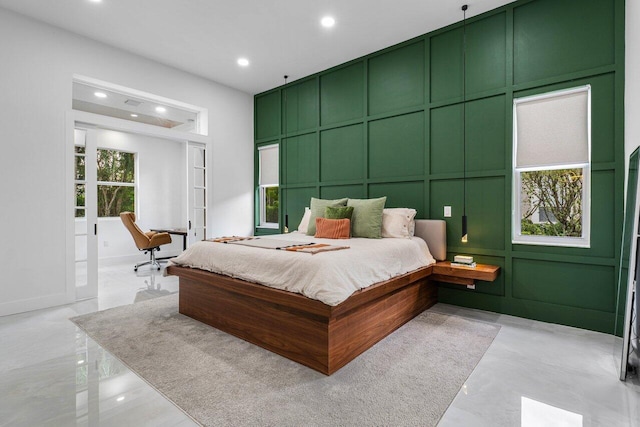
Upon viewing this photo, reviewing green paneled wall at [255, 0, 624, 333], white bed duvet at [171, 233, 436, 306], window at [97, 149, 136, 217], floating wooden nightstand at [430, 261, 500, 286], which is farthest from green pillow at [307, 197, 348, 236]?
window at [97, 149, 136, 217]

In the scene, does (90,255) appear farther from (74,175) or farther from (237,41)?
(237,41)

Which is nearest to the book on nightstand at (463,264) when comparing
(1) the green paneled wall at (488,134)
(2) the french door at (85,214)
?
(1) the green paneled wall at (488,134)

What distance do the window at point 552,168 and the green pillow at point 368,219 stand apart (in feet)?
4.61

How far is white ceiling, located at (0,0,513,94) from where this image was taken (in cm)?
332


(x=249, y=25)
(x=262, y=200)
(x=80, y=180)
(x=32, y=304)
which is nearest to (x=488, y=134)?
(x=249, y=25)

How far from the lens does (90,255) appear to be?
13.1 feet

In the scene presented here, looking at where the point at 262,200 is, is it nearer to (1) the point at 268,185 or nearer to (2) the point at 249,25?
(1) the point at 268,185

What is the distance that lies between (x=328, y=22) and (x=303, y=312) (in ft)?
10.5

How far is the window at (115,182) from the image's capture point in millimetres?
6535

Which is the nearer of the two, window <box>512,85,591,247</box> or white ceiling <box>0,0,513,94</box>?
window <box>512,85,591,247</box>

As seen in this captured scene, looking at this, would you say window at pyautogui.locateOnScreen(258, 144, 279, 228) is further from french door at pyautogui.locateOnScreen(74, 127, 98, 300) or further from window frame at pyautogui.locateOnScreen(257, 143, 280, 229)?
french door at pyautogui.locateOnScreen(74, 127, 98, 300)

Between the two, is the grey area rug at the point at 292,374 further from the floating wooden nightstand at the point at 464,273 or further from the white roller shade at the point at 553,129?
the white roller shade at the point at 553,129

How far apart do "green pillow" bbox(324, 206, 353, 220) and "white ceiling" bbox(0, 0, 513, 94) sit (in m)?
2.12

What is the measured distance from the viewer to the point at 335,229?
364 cm
